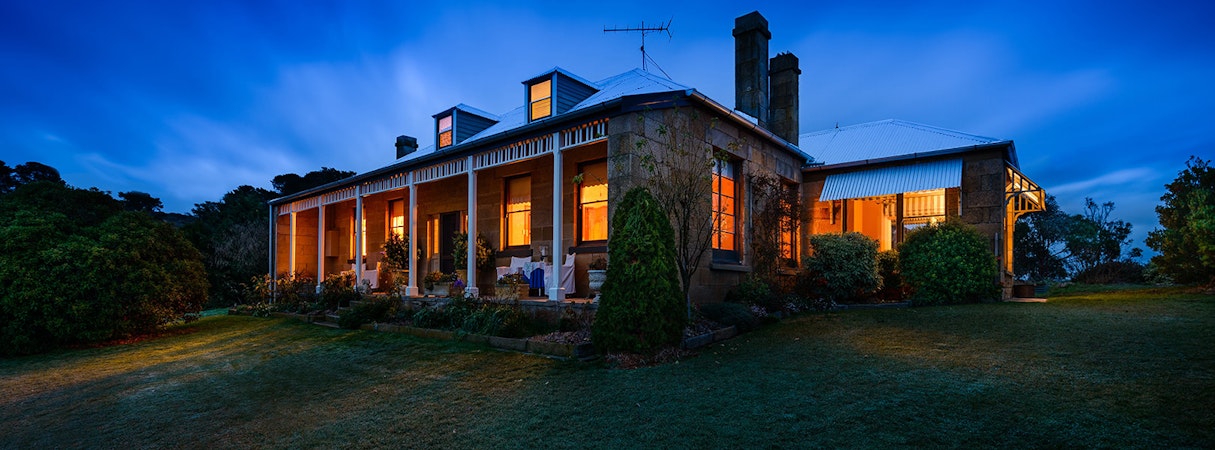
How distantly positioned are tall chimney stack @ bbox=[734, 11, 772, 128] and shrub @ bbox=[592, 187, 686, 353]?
6.83m

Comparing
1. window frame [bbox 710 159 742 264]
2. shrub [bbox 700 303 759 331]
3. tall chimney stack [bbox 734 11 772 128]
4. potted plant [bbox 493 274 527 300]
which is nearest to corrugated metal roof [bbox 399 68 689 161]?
window frame [bbox 710 159 742 264]

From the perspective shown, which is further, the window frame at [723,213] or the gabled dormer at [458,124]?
the gabled dormer at [458,124]

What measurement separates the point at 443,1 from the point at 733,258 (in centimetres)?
866

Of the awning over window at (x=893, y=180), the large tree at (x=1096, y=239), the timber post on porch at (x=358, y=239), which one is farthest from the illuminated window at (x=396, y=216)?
the large tree at (x=1096, y=239)

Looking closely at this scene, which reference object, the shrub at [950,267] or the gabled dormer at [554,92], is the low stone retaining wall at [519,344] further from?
the shrub at [950,267]

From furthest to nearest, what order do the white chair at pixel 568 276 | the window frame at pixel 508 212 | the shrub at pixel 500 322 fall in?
the window frame at pixel 508 212 → the white chair at pixel 568 276 → the shrub at pixel 500 322

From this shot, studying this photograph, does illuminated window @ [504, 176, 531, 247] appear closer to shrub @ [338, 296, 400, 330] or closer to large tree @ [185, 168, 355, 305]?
shrub @ [338, 296, 400, 330]

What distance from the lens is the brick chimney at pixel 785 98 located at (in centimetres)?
1348

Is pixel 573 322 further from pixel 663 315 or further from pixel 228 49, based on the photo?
pixel 228 49

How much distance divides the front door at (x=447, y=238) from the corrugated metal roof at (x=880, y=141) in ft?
28.3

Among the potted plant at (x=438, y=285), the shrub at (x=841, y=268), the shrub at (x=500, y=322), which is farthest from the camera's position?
the potted plant at (x=438, y=285)

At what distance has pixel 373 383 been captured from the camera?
6160 millimetres

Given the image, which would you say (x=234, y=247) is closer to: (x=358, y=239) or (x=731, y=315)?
(x=358, y=239)

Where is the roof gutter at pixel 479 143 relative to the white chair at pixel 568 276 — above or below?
above
